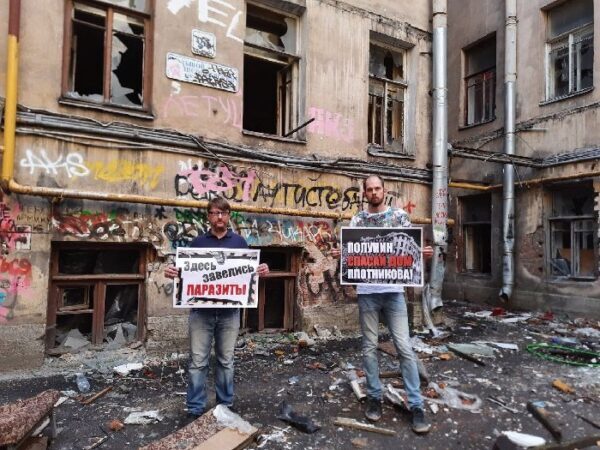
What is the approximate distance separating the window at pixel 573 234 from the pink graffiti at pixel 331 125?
5.74 meters

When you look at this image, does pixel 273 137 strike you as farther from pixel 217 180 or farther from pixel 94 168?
pixel 94 168

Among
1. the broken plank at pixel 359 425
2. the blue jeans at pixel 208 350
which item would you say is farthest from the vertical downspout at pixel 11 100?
the broken plank at pixel 359 425

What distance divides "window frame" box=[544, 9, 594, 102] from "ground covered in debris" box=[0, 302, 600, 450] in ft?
18.9

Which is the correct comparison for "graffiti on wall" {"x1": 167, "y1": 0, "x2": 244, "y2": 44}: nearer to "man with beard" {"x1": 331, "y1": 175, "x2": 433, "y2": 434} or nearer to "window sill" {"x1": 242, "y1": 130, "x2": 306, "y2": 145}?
"window sill" {"x1": 242, "y1": 130, "x2": 306, "y2": 145}

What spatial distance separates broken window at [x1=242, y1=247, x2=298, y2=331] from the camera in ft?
22.8

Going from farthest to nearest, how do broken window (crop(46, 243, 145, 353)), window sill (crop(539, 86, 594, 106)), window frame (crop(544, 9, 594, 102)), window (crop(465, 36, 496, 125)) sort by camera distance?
window (crop(465, 36, 496, 125))
window frame (crop(544, 9, 594, 102))
window sill (crop(539, 86, 594, 106))
broken window (crop(46, 243, 145, 353))

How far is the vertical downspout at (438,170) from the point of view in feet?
25.3

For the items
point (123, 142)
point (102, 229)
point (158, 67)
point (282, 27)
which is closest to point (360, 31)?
point (282, 27)

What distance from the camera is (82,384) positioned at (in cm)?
467

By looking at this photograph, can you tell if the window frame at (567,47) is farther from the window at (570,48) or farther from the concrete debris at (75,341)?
the concrete debris at (75,341)

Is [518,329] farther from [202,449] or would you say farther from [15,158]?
[15,158]

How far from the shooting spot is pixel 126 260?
19.1 feet

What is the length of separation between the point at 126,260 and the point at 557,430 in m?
5.31

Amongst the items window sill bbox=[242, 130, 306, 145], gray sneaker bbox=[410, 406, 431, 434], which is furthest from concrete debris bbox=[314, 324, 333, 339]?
gray sneaker bbox=[410, 406, 431, 434]
